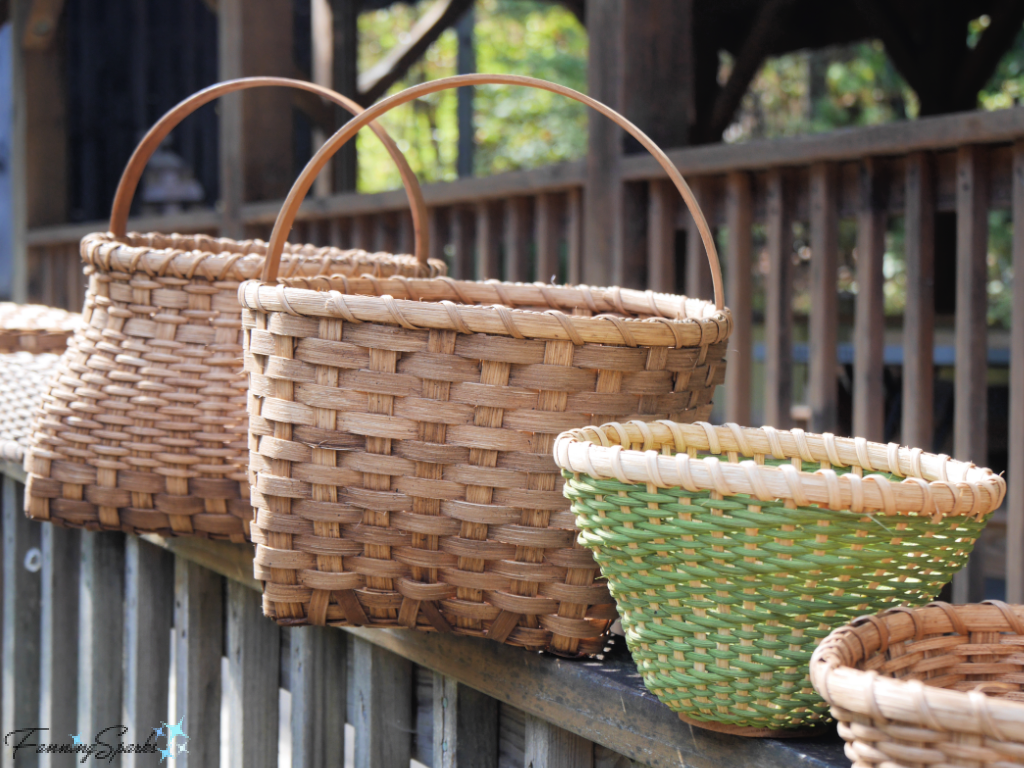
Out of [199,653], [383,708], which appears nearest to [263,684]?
[199,653]

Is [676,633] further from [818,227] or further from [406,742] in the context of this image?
[818,227]

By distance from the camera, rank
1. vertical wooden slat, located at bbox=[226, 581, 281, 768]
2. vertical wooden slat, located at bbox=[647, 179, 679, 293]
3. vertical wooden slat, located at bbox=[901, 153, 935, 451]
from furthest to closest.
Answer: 1. vertical wooden slat, located at bbox=[647, 179, 679, 293]
2. vertical wooden slat, located at bbox=[901, 153, 935, 451]
3. vertical wooden slat, located at bbox=[226, 581, 281, 768]

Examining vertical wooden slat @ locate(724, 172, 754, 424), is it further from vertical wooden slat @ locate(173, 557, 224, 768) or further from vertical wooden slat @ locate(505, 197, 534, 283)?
vertical wooden slat @ locate(173, 557, 224, 768)

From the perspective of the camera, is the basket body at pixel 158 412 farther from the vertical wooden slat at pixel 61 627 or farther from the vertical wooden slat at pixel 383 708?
the vertical wooden slat at pixel 61 627

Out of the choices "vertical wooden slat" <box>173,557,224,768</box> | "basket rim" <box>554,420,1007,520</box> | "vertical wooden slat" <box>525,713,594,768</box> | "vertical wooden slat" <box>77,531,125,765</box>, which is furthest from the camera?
"vertical wooden slat" <box>77,531,125,765</box>

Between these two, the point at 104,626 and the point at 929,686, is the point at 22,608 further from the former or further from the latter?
the point at 929,686

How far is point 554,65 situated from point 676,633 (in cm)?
1345

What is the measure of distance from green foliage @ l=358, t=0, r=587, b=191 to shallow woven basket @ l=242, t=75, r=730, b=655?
1289 centimetres

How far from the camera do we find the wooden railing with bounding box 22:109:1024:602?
1.90m

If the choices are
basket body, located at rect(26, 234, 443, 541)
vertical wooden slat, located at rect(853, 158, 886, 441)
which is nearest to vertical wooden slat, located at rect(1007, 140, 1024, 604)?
vertical wooden slat, located at rect(853, 158, 886, 441)

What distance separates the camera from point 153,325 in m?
1.27

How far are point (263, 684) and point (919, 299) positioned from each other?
1.47m

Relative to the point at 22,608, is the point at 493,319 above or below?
above

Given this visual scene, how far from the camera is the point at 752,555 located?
673 millimetres
